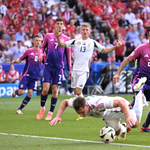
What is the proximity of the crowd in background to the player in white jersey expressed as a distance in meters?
12.7

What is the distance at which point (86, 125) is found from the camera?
8.29m

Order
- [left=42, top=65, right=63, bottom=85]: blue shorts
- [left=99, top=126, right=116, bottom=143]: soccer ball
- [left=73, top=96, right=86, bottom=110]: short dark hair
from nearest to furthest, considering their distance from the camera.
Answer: [left=73, top=96, right=86, bottom=110]: short dark hair < [left=99, top=126, right=116, bottom=143]: soccer ball < [left=42, top=65, right=63, bottom=85]: blue shorts

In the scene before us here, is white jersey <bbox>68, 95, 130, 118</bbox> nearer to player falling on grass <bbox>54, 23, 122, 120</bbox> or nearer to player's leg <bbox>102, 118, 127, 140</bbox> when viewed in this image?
player's leg <bbox>102, 118, 127, 140</bbox>

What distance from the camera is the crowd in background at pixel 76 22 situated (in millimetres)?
18953

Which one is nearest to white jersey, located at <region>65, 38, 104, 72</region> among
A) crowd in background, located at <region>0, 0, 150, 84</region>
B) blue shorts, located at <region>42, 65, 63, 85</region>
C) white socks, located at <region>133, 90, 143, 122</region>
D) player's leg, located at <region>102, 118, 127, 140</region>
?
blue shorts, located at <region>42, 65, 63, 85</region>

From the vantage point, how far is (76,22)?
21641 millimetres

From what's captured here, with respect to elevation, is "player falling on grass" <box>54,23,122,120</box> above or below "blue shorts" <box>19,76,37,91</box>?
above

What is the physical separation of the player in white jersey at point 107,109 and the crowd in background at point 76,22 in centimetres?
1266

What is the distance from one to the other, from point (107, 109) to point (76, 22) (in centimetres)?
1630

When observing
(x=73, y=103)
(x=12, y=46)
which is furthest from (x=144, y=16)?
(x=73, y=103)

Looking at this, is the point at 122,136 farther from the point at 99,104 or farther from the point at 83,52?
the point at 83,52

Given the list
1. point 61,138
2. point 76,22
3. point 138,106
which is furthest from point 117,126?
point 76,22

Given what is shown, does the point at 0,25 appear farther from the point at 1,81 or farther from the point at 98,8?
the point at 98,8

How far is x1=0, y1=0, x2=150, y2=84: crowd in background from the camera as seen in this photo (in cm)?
1895
